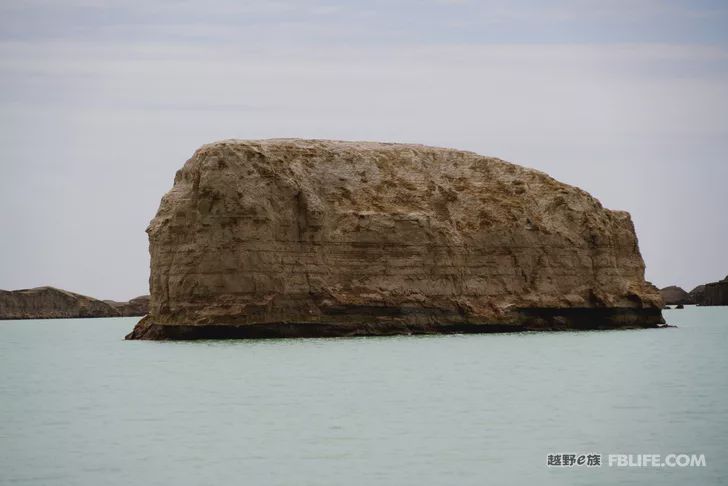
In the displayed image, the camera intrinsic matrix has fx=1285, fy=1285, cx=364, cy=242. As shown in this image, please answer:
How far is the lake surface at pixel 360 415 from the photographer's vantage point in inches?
784

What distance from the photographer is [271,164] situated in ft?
172

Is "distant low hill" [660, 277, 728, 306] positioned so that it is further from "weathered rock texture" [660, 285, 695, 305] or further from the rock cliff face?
the rock cliff face

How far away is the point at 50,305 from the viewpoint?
390 ft

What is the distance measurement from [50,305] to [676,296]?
225 ft

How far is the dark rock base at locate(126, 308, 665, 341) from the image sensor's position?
50.9m

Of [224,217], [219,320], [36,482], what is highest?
[224,217]

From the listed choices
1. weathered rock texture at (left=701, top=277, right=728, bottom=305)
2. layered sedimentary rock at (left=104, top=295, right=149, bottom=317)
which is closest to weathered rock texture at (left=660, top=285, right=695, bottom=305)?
weathered rock texture at (left=701, top=277, right=728, bottom=305)

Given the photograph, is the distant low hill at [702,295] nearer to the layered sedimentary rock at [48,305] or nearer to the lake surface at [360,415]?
the layered sedimentary rock at [48,305]

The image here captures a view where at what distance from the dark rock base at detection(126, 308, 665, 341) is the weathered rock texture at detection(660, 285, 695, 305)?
8180 cm

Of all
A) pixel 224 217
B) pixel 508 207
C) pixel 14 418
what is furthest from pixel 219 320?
pixel 14 418

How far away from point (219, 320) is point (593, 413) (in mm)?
26040

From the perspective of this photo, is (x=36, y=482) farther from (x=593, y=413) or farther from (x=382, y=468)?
(x=593, y=413)

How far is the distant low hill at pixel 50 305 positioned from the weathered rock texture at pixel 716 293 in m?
56.6

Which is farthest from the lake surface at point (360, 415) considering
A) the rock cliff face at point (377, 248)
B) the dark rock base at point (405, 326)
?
the rock cliff face at point (377, 248)
